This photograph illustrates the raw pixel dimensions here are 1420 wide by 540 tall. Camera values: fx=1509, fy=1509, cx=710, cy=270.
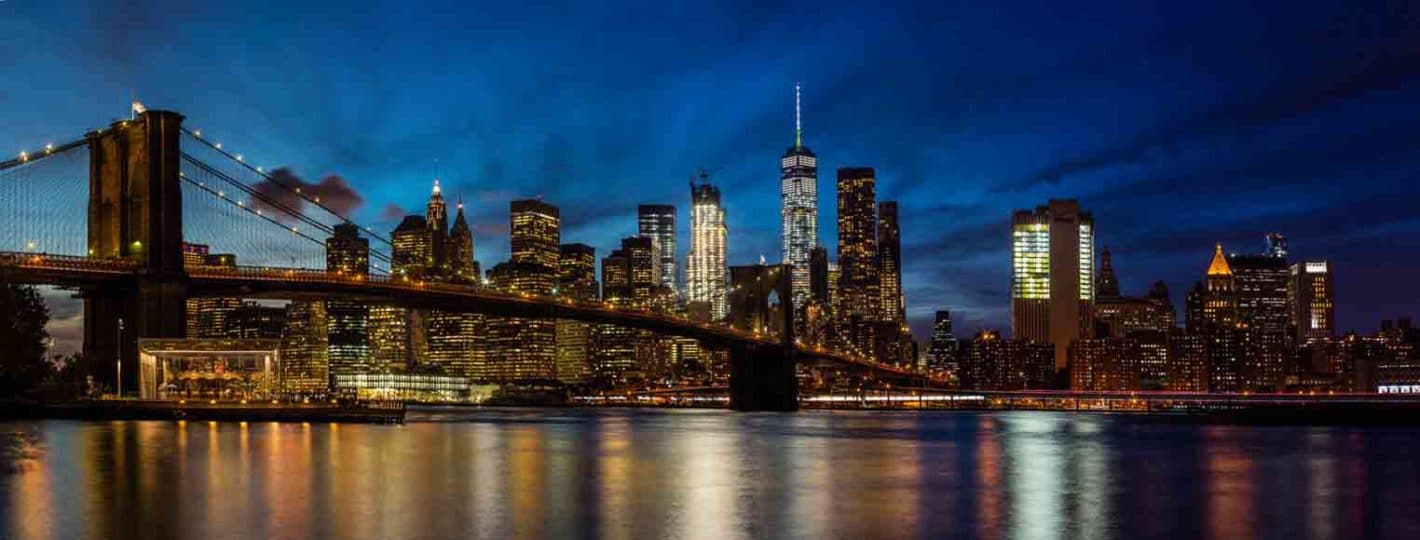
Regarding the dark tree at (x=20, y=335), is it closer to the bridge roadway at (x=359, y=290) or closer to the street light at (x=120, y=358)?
the bridge roadway at (x=359, y=290)

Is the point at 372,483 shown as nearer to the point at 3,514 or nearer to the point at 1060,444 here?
the point at 3,514

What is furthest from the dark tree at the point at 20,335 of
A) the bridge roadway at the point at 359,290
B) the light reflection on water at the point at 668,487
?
the light reflection on water at the point at 668,487

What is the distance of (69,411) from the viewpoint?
2474 inches

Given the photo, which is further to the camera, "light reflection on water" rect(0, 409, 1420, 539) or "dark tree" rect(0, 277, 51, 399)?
"dark tree" rect(0, 277, 51, 399)

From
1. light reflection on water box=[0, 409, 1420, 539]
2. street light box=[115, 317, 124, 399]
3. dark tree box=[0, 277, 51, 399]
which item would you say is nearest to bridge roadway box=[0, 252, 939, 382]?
dark tree box=[0, 277, 51, 399]

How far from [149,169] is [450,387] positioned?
12069 cm

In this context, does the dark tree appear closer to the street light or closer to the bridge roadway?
the bridge roadway

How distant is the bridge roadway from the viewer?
201 feet

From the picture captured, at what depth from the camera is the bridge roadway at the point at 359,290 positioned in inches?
2415

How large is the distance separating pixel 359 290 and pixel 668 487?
46.4 m

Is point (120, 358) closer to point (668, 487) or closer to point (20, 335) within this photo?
point (20, 335)

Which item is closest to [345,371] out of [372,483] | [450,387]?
[450,387]

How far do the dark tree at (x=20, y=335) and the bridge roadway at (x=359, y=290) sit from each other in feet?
3.94

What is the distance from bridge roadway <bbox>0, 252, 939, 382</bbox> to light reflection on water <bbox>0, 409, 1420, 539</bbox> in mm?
9412
